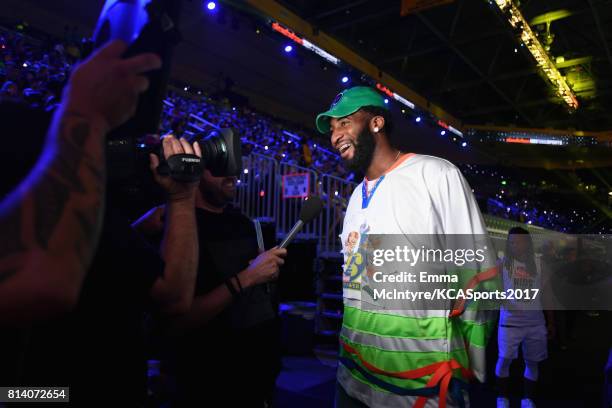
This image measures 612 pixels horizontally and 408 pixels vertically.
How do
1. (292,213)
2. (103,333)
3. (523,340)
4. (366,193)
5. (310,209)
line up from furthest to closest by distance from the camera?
(292,213), (523,340), (310,209), (366,193), (103,333)

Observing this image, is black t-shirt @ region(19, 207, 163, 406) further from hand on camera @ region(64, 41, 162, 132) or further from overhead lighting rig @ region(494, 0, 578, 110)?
overhead lighting rig @ region(494, 0, 578, 110)

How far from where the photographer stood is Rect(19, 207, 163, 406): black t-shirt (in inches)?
39.4

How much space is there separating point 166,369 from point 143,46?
1.90 meters

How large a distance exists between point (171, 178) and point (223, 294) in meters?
0.84

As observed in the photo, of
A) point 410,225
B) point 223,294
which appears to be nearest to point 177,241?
point 223,294

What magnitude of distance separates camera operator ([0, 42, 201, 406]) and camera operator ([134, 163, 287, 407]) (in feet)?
1.95

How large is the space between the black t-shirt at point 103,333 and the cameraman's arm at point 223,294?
0.59 meters

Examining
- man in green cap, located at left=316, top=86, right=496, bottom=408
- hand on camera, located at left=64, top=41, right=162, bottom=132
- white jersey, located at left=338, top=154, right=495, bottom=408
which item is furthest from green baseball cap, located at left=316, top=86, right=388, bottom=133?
hand on camera, located at left=64, top=41, right=162, bottom=132

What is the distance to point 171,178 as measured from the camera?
1.24 m

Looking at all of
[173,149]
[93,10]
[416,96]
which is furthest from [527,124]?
[173,149]

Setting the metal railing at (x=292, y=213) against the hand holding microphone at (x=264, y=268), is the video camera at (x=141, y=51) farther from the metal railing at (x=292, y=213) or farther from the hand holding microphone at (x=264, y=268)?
the metal railing at (x=292, y=213)

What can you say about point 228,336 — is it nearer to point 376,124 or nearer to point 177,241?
point 177,241

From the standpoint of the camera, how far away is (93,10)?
28.9ft

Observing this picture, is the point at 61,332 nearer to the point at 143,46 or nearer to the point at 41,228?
the point at 41,228
